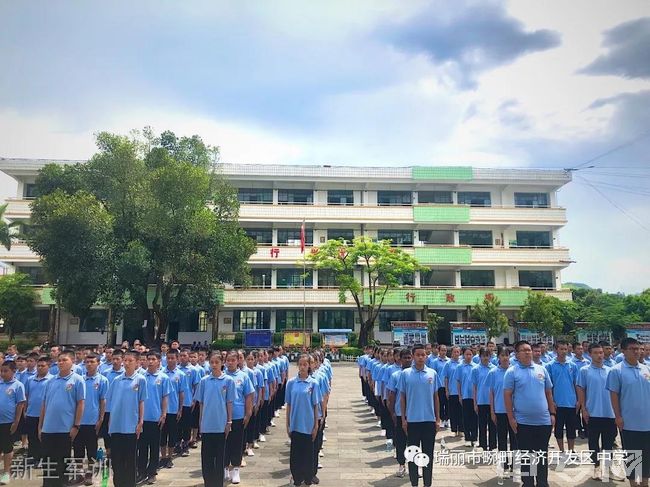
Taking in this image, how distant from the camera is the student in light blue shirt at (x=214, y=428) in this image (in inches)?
247

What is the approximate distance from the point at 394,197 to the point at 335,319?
416 inches

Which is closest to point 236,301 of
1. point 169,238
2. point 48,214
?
point 169,238

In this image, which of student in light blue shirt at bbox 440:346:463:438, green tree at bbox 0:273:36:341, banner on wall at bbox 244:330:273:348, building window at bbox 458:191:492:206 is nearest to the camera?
student in light blue shirt at bbox 440:346:463:438

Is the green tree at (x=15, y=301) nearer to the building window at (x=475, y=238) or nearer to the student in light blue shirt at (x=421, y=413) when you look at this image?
the building window at (x=475, y=238)

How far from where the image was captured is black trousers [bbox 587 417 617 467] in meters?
7.18

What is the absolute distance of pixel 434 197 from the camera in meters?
39.0

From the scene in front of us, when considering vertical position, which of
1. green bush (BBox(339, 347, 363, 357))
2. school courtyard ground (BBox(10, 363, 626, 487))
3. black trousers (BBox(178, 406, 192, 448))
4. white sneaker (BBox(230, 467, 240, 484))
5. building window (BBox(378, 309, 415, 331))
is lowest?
green bush (BBox(339, 347, 363, 357))

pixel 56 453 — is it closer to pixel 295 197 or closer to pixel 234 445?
pixel 234 445

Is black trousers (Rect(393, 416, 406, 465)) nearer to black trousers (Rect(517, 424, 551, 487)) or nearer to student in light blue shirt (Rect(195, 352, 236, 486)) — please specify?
black trousers (Rect(517, 424, 551, 487))

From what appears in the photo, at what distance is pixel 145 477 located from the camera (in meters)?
7.09

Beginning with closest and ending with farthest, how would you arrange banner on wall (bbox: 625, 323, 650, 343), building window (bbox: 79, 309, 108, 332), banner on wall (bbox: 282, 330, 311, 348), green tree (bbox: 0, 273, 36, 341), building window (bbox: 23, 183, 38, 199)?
banner on wall (bbox: 625, 323, 650, 343)
banner on wall (bbox: 282, 330, 311, 348)
green tree (bbox: 0, 273, 36, 341)
building window (bbox: 79, 309, 108, 332)
building window (bbox: 23, 183, 38, 199)

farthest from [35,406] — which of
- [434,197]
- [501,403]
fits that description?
[434,197]

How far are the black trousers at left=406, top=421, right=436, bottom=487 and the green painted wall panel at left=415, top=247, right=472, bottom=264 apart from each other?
30157mm

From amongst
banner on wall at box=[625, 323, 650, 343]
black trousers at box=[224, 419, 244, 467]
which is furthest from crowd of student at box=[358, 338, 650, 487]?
banner on wall at box=[625, 323, 650, 343]
